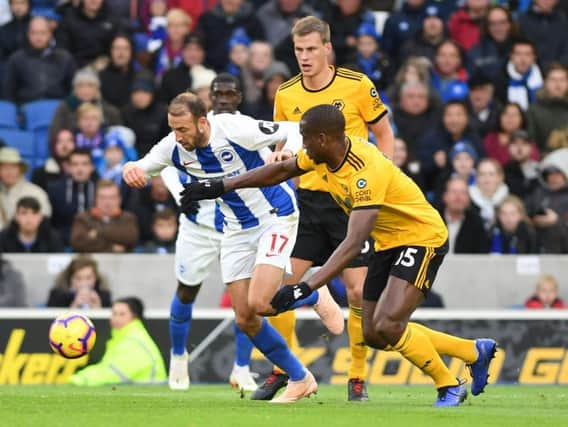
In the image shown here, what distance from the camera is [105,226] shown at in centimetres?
1661

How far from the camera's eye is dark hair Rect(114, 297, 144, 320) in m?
15.0

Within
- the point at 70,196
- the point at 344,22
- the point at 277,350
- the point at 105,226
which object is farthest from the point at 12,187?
the point at 277,350

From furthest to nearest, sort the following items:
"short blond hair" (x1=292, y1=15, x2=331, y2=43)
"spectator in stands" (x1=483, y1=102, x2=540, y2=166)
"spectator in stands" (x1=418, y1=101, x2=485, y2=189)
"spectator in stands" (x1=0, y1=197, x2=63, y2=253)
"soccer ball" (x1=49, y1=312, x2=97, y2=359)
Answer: "spectator in stands" (x1=483, y1=102, x2=540, y2=166)
"spectator in stands" (x1=418, y1=101, x2=485, y2=189)
"spectator in stands" (x1=0, y1=197, x2=63, y2=253)
"soccer ball" (x1=49, y1=312, x2=97, y2=359)
"short blond hair" (x1=292, y1=15, x2=331, y2=43)

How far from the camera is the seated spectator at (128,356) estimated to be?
1491 cm

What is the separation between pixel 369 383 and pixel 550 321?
2003 mm

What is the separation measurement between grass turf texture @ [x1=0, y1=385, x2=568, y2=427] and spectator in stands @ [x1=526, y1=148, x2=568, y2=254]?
16.5 ft

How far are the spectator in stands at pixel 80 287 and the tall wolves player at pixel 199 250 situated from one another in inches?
121

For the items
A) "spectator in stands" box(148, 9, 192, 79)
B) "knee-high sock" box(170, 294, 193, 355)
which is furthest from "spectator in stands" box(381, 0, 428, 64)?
"knee-high sock" box(170, 294, 193, 355)

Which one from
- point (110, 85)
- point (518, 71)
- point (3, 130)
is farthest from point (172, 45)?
point (518, 71)

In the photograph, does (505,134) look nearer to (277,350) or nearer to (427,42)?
(427,42)

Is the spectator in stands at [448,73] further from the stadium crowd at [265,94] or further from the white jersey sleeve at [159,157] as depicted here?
the white jersey sleeve at [159,157]

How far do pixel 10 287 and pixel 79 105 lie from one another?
2.90m

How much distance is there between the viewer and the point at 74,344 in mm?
11430

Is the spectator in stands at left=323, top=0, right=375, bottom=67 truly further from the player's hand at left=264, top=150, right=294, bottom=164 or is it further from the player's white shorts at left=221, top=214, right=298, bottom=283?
the player's hand at left=264, top=150, right=294, bottom=164
